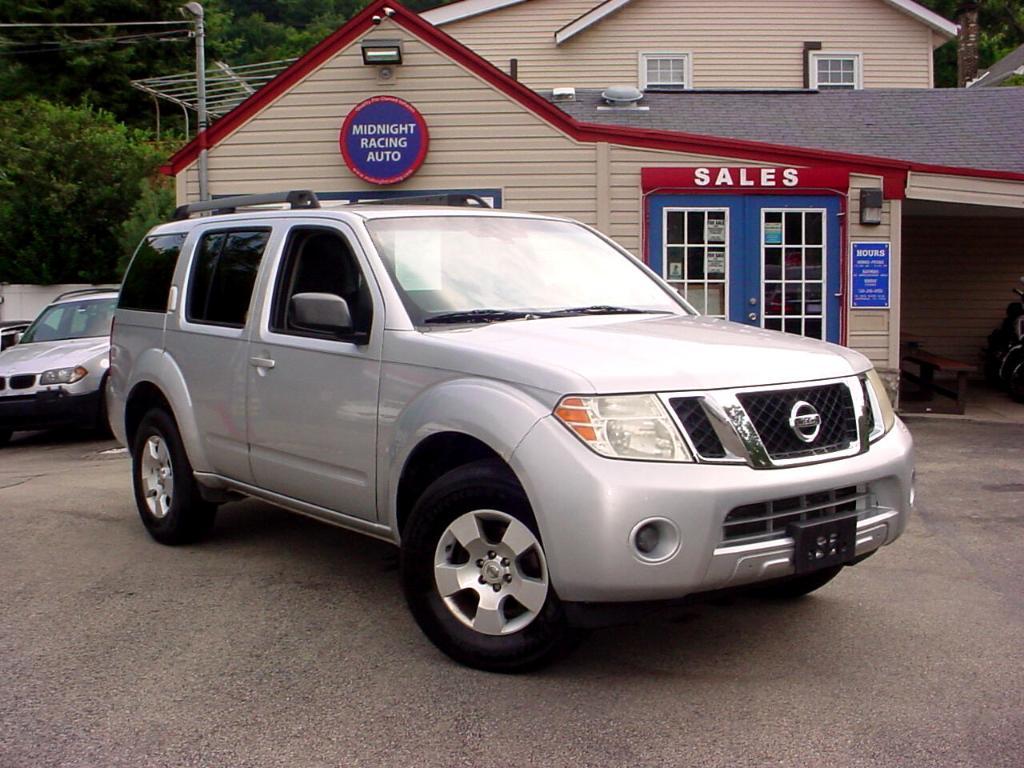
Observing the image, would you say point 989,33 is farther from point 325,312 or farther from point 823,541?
point 823,541

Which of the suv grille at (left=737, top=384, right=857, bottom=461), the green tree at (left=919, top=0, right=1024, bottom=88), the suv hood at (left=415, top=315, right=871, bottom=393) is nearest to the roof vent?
the suv hood at (left=415, top=315, right=871, bottom=393)

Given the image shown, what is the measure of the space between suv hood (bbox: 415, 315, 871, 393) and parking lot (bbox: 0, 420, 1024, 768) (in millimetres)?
1151

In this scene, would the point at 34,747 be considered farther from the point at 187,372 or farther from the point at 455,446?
the point at 187,372

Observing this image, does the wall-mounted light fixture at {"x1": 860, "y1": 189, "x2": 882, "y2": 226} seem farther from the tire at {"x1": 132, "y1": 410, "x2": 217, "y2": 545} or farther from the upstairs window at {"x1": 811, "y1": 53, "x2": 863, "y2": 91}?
the upstairs window at {"x1": 811, "y1": 53, "x2": 863, "y2": 91}

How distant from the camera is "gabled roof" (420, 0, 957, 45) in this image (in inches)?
864

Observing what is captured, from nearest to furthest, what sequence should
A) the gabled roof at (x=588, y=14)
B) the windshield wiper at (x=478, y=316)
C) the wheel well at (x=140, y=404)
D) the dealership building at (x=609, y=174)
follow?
the windshield wiper at (x=478, y=316)
the wheel well at (x=140, y=404)
the dealership building at (x=609, y=174)
the gabled roof at (x=588, y=14)

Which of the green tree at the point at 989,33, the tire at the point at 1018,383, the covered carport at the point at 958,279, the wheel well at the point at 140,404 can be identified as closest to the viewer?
the wheel well at the point at 140,404

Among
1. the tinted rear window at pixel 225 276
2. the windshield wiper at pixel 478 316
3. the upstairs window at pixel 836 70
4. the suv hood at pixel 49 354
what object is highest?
the upstairs window at pixel 836 70

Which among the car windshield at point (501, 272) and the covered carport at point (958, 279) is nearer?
the car windshield at point (501, 272)

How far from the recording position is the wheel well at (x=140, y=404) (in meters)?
6.65

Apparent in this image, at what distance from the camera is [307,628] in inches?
200

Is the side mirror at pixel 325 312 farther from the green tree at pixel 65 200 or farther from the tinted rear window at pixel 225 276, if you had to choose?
the green tree at pixel 65 200

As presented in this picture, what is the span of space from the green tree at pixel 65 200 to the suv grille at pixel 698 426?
20.6 metres

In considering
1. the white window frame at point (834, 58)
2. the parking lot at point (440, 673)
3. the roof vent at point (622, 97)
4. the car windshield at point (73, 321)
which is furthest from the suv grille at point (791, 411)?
the white window frame at point (834, 58)
